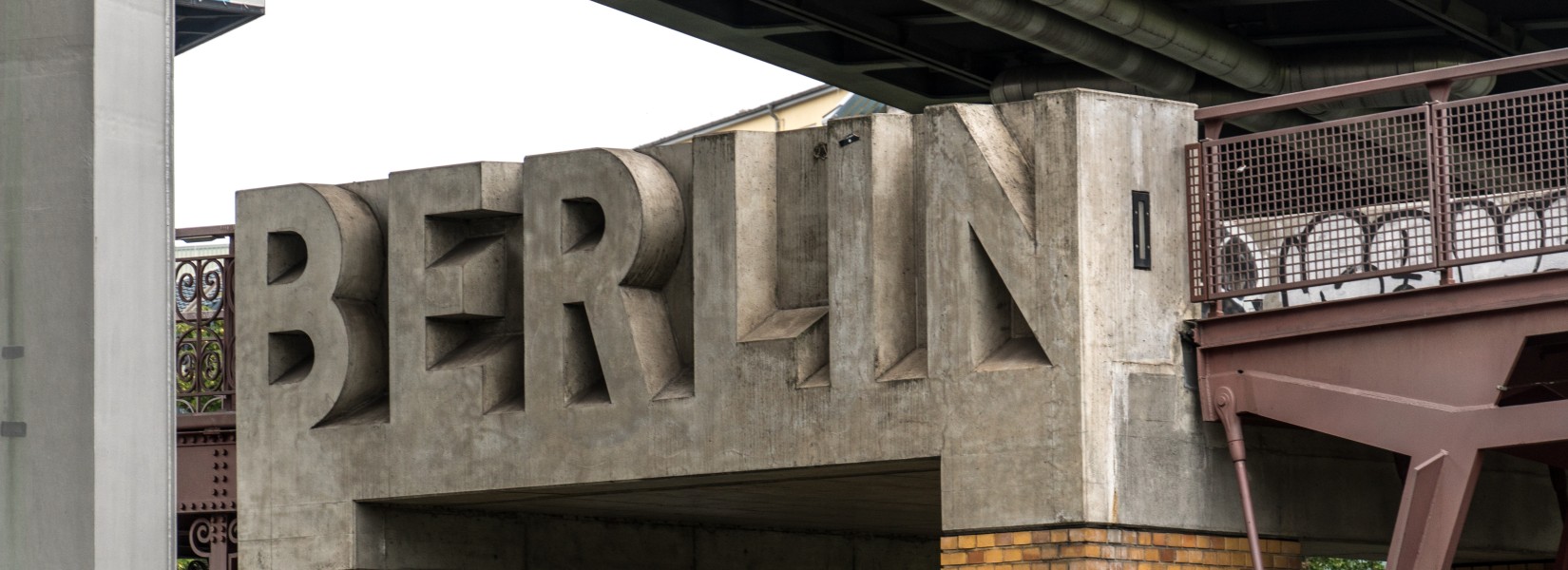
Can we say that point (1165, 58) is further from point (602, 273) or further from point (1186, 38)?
point (602, 273)

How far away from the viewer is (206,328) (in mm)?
16203

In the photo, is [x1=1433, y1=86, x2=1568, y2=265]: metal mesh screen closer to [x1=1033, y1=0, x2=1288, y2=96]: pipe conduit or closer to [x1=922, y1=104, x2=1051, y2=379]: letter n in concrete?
[x1=922, y1=104, x2=1051, y2=379]: letter n in concrete

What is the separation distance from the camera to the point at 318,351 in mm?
15070

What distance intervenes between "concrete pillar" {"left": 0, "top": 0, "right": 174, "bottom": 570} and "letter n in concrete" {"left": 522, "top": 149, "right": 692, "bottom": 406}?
6845mm

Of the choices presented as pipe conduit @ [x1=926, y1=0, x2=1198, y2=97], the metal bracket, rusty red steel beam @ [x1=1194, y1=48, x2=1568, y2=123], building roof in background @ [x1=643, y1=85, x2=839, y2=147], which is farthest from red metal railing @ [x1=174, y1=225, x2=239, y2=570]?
building roof in background @ [x1=643, y1=85, x2=839, y2=147]

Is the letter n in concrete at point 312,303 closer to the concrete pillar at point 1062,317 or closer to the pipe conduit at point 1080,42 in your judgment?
the concrete pillar at point 1062,317

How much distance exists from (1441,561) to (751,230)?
438 cm

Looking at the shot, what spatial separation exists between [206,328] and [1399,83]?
8.72m

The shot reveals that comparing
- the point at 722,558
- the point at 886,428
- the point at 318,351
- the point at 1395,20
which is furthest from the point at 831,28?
the point at 886,428

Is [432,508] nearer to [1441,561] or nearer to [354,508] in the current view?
[354,508]

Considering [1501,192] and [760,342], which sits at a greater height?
[1501,192]

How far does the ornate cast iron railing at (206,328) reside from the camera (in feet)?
52.4

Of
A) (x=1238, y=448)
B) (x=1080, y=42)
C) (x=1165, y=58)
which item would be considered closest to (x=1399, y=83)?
(x=1238, y=448)

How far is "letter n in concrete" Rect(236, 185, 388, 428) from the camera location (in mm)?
14969
